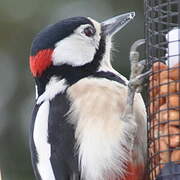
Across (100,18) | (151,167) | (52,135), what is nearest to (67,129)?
(52,135)

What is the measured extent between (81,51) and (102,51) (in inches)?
4.4

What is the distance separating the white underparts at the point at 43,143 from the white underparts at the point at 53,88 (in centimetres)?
3

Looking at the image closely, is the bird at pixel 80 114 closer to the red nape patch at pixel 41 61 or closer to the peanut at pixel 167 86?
the red nape patch at pixel 41 61

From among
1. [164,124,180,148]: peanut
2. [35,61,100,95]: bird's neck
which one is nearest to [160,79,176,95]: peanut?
[164,124,180,148]: peanut

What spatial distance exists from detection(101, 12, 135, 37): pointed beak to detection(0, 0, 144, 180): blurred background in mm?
2965

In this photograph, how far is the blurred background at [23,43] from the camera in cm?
777

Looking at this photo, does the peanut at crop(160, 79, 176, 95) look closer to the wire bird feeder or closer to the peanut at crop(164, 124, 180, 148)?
the wire bird feeder

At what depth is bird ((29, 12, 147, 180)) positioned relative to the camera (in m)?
4.28

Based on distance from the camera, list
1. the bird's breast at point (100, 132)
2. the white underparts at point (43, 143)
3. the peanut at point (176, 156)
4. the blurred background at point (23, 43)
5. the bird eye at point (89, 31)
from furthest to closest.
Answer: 1. the blurred background at point (23, 43)
2. the bird eye at point (89, 31)
3. the white underparts at point (43, 143)
4. the bird's breast at point (100, 132)
5. the peanut at point (176, 156)

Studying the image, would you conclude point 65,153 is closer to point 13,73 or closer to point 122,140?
point 122,140

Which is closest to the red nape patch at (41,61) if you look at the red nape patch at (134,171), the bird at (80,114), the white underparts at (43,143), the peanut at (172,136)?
the bird at (80,114)

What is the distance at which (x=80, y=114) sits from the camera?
4.34 m

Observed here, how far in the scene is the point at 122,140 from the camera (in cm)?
428

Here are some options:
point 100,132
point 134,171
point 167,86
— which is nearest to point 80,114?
point 100,132
